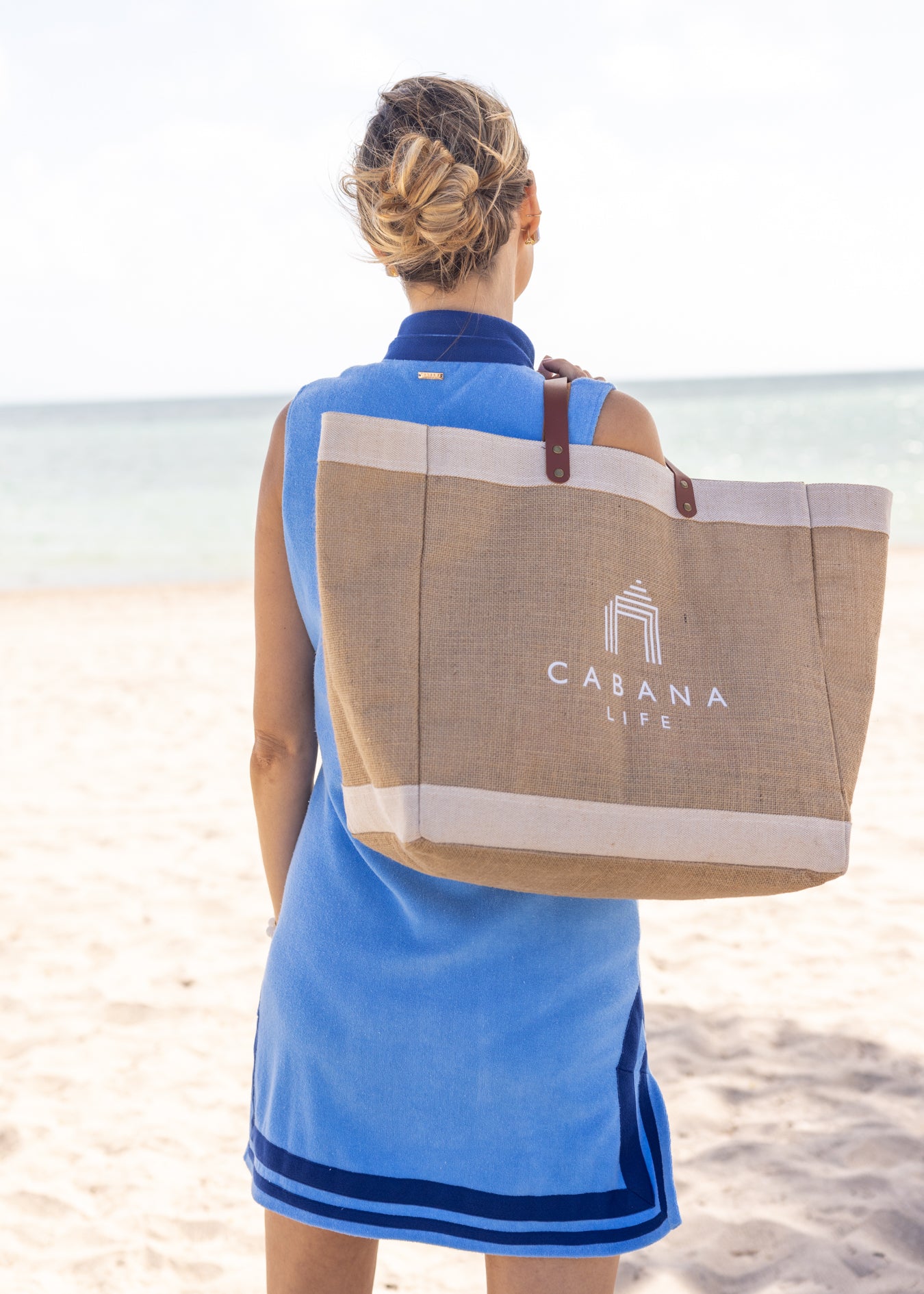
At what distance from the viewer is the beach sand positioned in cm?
247

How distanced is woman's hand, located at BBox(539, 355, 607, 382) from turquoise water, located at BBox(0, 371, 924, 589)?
2328 mm

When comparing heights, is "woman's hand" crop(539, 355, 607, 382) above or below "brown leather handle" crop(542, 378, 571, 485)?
above

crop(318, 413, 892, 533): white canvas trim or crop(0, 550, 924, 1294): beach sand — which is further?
crop(0, 550, 924, 1294): beach sand

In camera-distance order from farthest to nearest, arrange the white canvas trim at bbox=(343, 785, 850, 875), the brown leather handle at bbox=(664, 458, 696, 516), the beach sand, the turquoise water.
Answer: the turquoise water, the beach sand, the brown leather handle at bbox=(664, 458, 696, 516), the white canvas trim at bbox=(343, 785, 850, 875)

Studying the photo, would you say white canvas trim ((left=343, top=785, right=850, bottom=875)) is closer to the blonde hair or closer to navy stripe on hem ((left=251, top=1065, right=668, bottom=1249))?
navy stripe on hem ((left=251, top=1065, right=668, bottom=1249))

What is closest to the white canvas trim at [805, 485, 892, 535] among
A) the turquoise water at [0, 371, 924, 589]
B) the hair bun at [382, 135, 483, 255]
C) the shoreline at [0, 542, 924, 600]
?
the hair bun at [382, 135, 483, 255]

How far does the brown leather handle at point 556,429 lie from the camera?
1.09 metres

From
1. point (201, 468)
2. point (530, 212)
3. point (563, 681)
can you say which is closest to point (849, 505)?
point (563, 681)

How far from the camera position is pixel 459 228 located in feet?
3.91

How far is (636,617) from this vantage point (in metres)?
1.08

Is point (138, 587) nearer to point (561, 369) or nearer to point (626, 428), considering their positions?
point (561, 369)

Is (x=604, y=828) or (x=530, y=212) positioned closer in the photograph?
(x=604, y=828)

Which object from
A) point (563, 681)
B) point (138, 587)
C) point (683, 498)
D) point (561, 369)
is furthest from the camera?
point (138, 587)

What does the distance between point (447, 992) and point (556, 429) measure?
605mm
